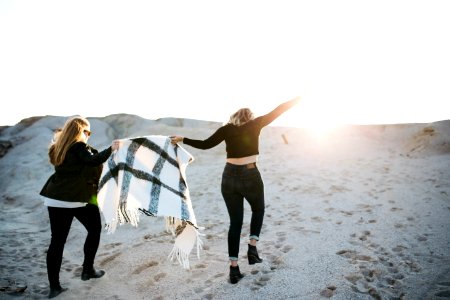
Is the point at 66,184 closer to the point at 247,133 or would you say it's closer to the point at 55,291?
the point at 55,291

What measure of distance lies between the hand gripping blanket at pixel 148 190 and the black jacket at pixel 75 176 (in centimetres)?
22

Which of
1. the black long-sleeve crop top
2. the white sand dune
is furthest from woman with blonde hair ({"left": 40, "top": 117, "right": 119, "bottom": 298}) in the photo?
the black long-sleeve crop top

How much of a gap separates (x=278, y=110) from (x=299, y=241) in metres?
2.34

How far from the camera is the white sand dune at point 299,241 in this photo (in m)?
3.65

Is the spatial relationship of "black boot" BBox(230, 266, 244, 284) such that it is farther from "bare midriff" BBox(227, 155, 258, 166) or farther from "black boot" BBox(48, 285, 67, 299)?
"black boot" BBox(48, 285, 67, 299)

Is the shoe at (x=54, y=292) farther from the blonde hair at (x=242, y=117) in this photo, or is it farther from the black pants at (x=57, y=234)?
the blonde hair at (x=242, y=117)

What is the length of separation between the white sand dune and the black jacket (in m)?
1.15

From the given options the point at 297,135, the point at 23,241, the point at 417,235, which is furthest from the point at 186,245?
the point at 297,135

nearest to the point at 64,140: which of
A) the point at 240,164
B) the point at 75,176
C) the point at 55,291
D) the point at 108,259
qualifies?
the point at 75,176

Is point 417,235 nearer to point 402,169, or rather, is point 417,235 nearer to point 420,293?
point 420,293

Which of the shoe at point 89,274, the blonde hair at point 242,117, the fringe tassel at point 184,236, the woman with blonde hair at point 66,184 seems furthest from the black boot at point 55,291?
the blonde hair at point 242,117

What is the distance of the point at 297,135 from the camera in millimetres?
17000

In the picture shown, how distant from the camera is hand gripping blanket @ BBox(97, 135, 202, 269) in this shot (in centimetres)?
381

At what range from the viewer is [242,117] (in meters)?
3.66
